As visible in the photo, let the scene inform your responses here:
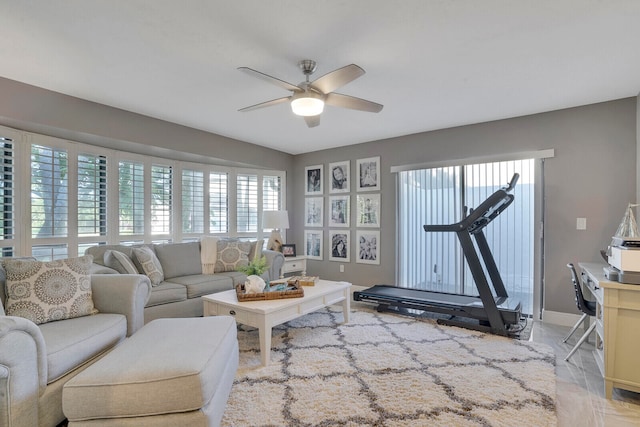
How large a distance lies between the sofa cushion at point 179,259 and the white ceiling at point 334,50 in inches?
63.2

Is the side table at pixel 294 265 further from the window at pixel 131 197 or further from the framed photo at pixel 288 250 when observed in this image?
the window at pixel 131 197

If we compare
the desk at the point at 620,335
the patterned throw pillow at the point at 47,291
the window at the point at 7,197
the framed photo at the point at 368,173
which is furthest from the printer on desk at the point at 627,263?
the window at the point at 7,197

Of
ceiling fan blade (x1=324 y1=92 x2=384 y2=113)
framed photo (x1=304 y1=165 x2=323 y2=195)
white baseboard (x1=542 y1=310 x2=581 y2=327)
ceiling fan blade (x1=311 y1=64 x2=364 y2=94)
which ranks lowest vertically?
white baseboard (x1=542 y1=310 x2=581 y2=327)

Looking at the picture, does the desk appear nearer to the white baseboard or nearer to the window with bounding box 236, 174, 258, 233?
the white baseboard

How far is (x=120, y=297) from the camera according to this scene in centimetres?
240

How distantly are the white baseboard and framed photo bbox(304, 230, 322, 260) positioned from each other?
10.3 feet

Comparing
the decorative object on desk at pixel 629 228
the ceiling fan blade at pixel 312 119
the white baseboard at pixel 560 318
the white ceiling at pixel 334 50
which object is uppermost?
the white ceiling at pixel 334 50

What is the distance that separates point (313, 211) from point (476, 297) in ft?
9.29

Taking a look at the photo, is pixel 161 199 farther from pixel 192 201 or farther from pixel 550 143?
pixel 550 143

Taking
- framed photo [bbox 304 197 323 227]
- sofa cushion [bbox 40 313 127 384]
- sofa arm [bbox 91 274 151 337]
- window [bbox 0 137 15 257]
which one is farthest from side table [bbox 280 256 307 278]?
window [bbox 0 137 15 257]

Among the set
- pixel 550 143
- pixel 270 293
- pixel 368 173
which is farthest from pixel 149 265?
pixel 550 143

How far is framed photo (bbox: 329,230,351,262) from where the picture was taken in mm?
5234

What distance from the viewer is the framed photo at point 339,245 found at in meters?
5.23

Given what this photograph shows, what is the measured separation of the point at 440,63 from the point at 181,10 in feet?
5.97
